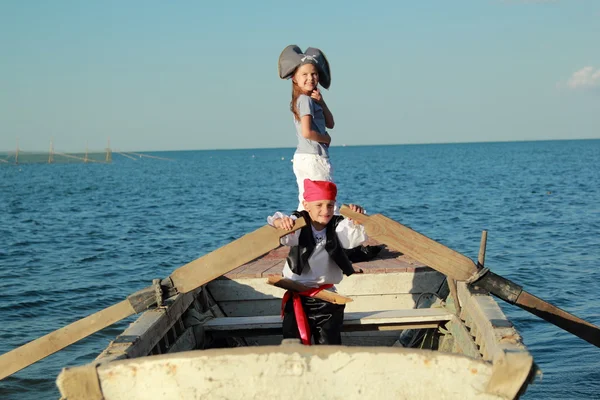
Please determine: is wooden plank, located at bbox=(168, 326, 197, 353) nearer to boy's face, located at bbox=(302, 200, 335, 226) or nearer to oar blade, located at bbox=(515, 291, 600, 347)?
boy's face, located at bbox=(302, 200, 335, 226)

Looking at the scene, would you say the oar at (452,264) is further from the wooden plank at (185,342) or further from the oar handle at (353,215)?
the wooden plank at (185,342)

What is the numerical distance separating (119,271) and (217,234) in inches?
286

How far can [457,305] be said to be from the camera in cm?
608

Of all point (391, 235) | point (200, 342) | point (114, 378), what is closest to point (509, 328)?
point (391, 235)

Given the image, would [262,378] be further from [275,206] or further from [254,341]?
[275,206]

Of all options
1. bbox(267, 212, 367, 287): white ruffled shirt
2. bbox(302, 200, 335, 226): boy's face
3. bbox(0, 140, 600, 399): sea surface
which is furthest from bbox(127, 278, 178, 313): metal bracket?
bbox(0, 140, 600, 399): sea surface

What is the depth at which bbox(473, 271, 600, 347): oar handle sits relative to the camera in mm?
4984

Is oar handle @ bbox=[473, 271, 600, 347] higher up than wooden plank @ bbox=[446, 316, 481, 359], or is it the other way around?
oar handle @ bbox=[473, 271, 600, 347]

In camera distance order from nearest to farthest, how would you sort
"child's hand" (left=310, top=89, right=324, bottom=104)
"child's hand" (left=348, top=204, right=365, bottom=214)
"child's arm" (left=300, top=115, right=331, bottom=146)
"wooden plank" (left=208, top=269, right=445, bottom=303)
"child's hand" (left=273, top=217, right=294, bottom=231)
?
1. "child's hand" (left=273, top=217, right=294, bottom=231)
2. "child's hand" (left=348, top=204, right=365, bottom=214)
3. "child's arm" (left=300, top=115, right=331, bottom=146)
4. "child's hand" (left=310, top=89, right=324, bottom=104)
5. "wooden plank" (left=208, top=269, right=445, bottom=303)

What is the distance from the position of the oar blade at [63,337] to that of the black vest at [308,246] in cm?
115

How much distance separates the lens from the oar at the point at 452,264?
463cm

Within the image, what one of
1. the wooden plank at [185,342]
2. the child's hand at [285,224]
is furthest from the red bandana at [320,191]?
the wooden plank at [185,342]

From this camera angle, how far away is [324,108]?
574 cm

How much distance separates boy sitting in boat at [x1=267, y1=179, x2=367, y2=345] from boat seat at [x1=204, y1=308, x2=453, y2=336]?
70 centimetres
